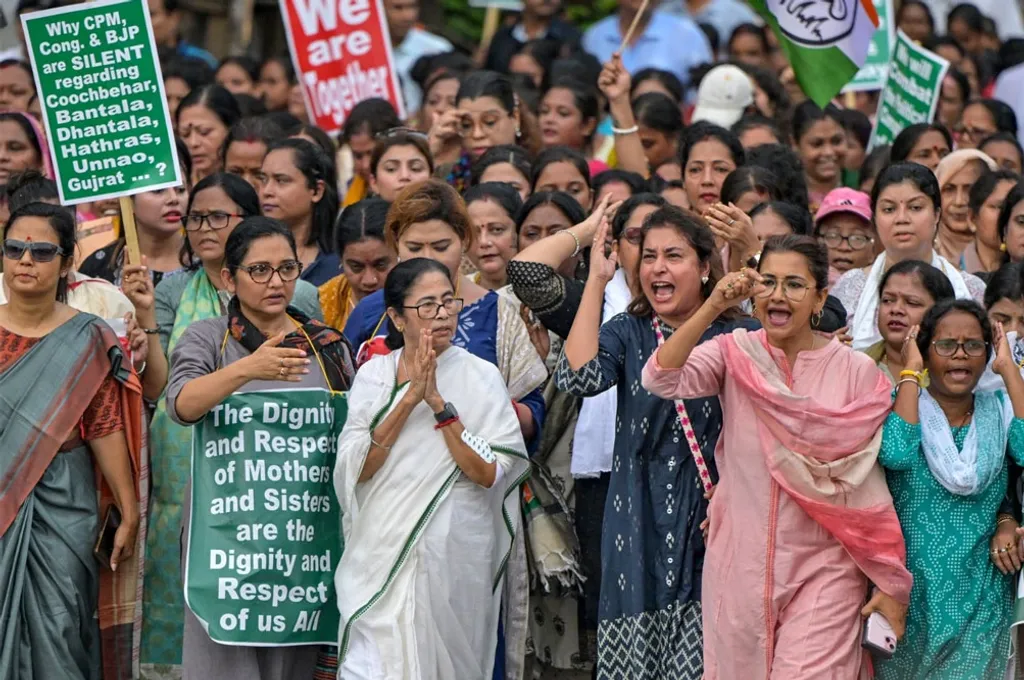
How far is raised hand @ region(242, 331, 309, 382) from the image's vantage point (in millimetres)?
6652

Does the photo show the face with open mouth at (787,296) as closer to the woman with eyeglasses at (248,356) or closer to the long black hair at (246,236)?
the woman with eyeglasses at (248,356)

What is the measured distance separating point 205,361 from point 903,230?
109 inches

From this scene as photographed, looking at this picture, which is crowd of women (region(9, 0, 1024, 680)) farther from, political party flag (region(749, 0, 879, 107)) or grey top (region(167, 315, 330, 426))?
political party flag (region(749, 0, 879, 107))

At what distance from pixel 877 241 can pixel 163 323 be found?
3.28 meters

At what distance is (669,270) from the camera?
6762mm

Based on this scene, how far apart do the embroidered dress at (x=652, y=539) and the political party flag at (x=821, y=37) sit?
2.98 m

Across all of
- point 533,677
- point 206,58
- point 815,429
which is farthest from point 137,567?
point 206,58

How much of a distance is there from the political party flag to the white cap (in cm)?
133

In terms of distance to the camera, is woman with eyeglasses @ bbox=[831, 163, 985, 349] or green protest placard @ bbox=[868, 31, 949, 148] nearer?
woman with eyeglasses @ bbox=[831, 163, 985, 349]

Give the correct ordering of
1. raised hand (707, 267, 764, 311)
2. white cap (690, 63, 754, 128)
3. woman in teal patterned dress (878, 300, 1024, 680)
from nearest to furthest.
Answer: raised hand (707, 267, 764, 311)
woman in teal patterned dress (878, 300, 1024, 680)
white cap (690, 63, 754, 128)

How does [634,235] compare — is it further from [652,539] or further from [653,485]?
[652,539]

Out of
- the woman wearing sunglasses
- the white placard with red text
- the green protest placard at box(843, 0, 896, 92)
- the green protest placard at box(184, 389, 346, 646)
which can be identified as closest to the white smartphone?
the green protest placard at box(184, 389, 346, 646)

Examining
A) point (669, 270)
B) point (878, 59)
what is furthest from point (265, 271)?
point (878, 59)

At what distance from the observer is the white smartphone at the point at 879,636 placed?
632 centimetres
